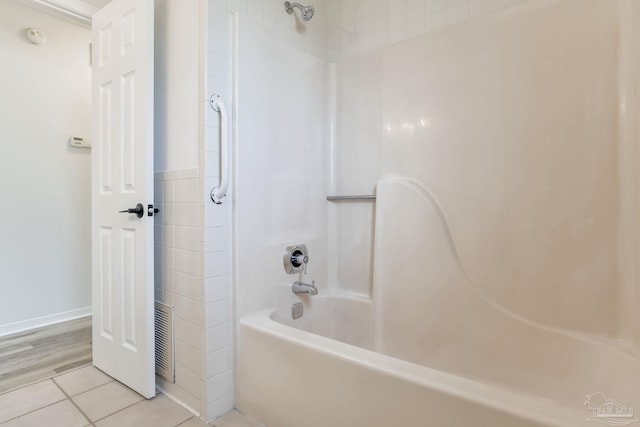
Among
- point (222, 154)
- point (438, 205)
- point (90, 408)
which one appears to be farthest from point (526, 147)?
point (90, 408)

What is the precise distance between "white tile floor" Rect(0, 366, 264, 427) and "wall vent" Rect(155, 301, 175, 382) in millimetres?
124

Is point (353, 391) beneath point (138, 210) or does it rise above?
beneath

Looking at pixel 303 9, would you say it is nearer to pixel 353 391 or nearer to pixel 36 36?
pixel 353 391

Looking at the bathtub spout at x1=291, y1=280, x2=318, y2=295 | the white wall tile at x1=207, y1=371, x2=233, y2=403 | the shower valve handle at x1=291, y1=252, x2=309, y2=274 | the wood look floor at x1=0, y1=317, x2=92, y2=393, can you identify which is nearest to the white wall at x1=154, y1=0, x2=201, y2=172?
the shower valve handle at x1=291, y1=252, x2=309, y2=274

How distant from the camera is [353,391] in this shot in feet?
3.46

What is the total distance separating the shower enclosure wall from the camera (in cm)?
117

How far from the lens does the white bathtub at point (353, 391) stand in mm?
805

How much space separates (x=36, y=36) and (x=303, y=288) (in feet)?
9.18

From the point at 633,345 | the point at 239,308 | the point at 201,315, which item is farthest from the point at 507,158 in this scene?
the point at 201,315

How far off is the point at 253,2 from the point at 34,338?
2.66 meters

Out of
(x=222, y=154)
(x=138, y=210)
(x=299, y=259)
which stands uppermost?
(x=222, y=154)

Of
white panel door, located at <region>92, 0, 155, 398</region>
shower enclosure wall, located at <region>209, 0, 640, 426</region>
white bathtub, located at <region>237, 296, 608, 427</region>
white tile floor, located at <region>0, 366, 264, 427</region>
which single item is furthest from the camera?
white panel door, located at <region>92, 0, 155, 398</region>

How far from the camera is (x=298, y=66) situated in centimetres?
182

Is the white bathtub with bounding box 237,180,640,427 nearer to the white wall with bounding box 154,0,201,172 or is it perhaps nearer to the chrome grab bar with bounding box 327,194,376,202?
the chrome grab bar with bounding box 327,194,376,202
